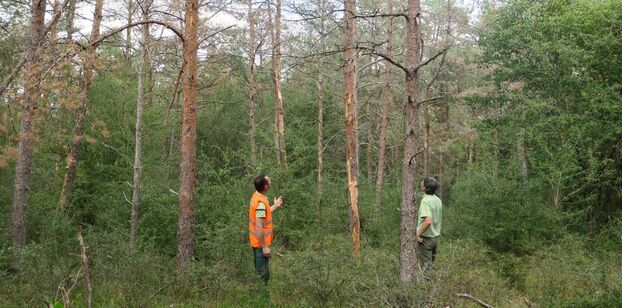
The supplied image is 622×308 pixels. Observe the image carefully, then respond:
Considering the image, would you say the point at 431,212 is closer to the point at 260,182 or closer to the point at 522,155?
the point at 260,182

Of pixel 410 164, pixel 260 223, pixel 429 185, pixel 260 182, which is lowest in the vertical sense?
pixel 260 223

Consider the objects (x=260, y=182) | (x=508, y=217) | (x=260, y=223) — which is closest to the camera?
(x=260, y=223)

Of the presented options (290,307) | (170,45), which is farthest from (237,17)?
(290,307)

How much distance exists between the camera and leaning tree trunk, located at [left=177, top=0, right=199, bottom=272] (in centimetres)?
783

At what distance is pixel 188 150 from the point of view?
316 inches

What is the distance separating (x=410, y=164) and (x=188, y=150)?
3.64 m

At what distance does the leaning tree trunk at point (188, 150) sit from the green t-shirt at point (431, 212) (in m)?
3.51

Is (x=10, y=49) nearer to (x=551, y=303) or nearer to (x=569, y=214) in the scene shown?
(x=551, y=303)

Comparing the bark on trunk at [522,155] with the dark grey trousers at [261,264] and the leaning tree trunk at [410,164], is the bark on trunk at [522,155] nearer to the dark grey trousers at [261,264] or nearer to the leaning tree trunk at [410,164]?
the leaning tree trunk at [410,164]

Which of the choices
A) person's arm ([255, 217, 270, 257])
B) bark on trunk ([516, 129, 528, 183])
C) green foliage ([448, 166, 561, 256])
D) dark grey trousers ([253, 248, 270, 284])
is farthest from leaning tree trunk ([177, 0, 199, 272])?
bark on trunk ([516, 129, 528, 183])

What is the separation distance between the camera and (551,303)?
231 inches

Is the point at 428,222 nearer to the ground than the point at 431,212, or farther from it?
nearer to the ground

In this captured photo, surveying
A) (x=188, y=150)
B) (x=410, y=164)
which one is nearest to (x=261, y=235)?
(x=410, y=164)

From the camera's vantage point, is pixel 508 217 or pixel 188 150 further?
pixel 508 217
